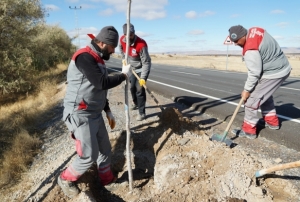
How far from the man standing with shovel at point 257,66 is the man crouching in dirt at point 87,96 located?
2193mm

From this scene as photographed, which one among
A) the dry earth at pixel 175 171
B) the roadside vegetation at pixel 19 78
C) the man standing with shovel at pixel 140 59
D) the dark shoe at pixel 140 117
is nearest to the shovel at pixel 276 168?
the dry earth at pixel 175 171

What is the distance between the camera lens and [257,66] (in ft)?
13.5

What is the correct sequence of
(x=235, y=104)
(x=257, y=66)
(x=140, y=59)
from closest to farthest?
(x=257, y=66)
(x=140, y=59)
(x=235, y=104)

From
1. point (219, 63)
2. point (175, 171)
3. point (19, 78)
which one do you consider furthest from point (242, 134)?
point (219, 63)

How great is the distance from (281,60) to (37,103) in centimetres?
885

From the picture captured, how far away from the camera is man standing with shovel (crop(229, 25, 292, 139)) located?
409 cm

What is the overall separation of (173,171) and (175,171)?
3 cm

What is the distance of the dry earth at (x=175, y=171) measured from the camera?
9.73ft

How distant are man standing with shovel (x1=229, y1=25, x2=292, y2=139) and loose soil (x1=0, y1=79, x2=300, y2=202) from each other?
64 cm

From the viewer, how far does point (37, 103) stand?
9930mm

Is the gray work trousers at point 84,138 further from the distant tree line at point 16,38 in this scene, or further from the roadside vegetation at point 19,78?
the distant tree line at point 16,38

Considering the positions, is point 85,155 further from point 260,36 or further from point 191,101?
point 191,101

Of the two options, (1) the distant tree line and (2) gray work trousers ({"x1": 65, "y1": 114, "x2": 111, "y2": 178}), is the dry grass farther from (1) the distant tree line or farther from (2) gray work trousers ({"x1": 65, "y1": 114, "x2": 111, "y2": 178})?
(1) the distant tree line

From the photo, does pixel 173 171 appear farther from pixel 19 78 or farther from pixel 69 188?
pixel 19 78
